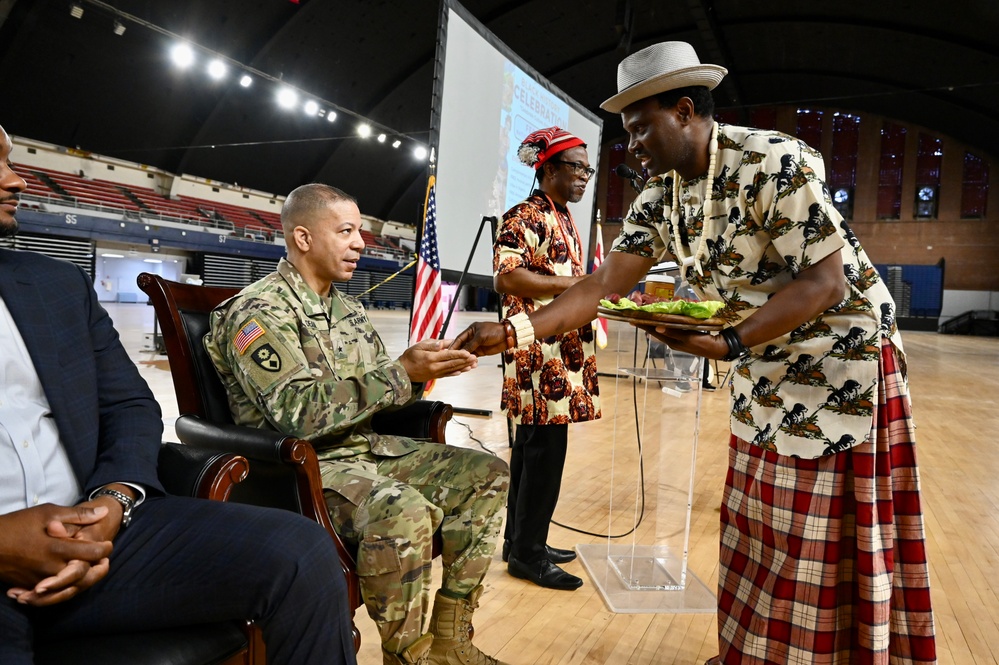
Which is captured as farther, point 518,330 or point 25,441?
point 518,330

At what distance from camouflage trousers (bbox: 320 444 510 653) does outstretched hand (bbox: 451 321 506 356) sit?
27cm

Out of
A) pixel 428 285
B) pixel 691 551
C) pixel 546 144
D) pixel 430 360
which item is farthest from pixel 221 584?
pixel 428 285

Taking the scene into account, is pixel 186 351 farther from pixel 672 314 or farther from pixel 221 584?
pixel 672 314

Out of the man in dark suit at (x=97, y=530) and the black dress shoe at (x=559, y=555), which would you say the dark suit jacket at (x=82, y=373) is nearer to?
the man in dark suit at (x=97, y=530)

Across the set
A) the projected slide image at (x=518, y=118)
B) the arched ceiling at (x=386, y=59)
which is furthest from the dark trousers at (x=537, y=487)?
the arched ceiling at (x=386, y=59)

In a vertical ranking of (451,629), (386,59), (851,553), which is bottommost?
(451,629)

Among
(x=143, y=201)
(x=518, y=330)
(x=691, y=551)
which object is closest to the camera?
(x=518, y=330)

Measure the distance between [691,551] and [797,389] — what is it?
4.83 feet

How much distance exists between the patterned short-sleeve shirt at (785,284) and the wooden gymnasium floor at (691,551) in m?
0.82

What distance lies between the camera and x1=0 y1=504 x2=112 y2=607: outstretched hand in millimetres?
936

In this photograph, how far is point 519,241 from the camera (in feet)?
7.34

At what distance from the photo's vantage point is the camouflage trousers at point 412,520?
1337mm

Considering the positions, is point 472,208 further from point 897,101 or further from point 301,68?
point 897,101

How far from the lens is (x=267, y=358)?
142 cm
